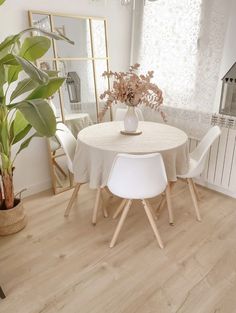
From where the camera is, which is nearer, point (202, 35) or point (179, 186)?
point (202, 35)

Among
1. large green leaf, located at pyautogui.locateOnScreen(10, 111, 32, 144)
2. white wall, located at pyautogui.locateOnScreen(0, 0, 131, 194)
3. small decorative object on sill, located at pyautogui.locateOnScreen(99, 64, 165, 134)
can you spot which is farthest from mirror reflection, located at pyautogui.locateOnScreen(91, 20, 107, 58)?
large green leaf, located at pyautogui.locateOnScreen(10, 111, 32, 144)

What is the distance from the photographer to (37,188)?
276 cm

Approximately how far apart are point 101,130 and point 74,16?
4.10 feet

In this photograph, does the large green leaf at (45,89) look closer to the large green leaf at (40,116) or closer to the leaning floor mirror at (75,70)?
the large green leaf at (40,116)

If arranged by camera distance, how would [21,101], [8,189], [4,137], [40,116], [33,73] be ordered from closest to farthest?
[33,73] → [40,116] → [21,101] → [4,137] → [8,189]

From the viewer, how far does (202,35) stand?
250cm

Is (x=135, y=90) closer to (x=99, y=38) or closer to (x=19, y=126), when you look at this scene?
(x=19, y=126)

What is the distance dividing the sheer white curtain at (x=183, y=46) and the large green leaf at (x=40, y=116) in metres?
1.90

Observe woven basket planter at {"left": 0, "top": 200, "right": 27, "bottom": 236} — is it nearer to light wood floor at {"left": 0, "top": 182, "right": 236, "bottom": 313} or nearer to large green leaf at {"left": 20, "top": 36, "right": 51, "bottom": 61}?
light wood floor at {"left": 0, "top": 182, "right": 236, "bottom": 313}

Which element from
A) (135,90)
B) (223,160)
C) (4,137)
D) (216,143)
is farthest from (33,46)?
(223,160)

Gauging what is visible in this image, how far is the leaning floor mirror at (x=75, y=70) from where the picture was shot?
247 cm

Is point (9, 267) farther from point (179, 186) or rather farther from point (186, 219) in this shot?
point (179, 186)

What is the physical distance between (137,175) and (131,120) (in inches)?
27.4

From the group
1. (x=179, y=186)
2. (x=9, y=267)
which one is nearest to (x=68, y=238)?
(x=9, y=267)
